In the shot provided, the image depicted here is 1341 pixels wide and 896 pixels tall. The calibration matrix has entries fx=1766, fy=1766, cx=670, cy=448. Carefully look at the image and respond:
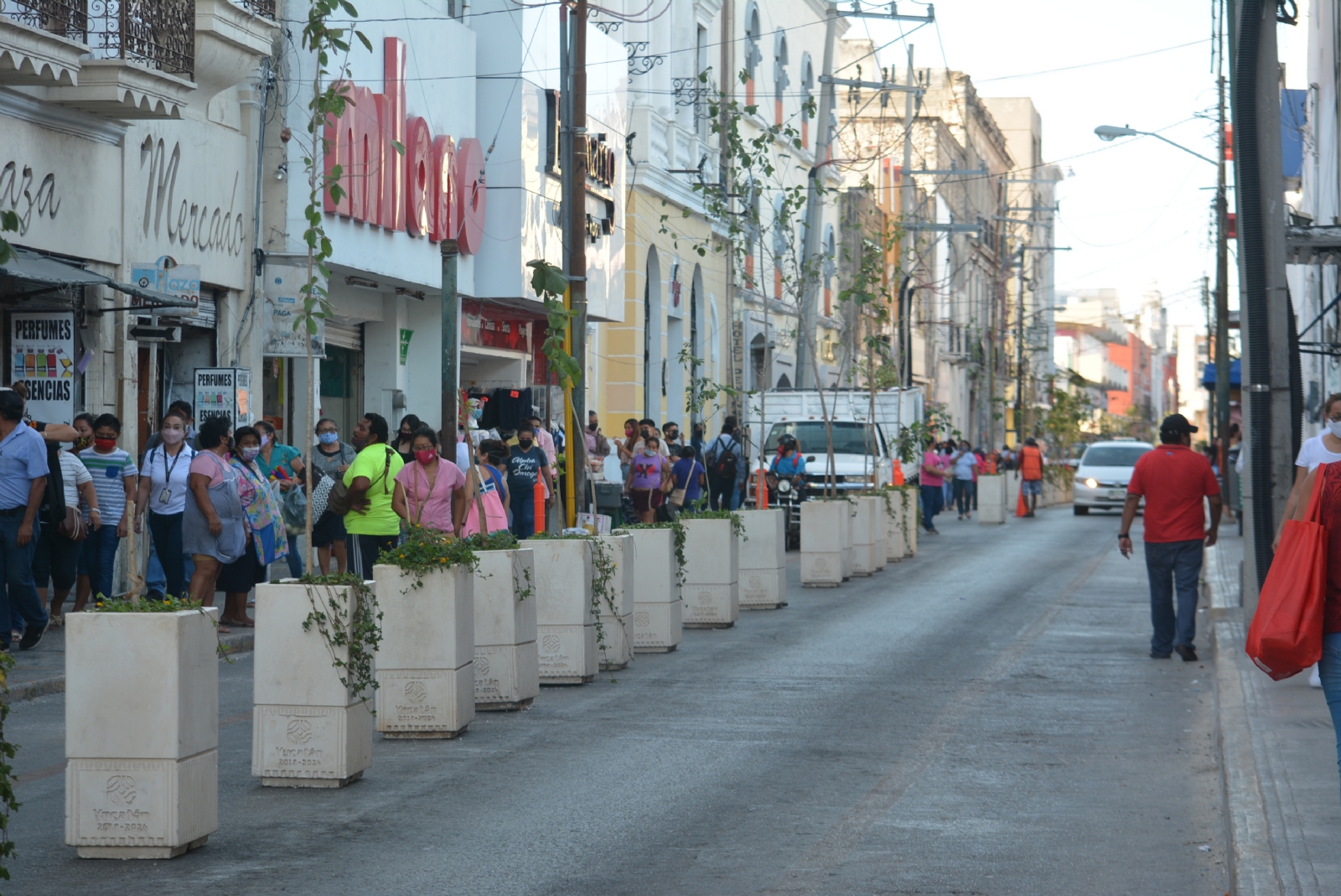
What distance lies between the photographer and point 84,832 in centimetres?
698

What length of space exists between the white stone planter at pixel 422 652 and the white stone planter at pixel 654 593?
14.1 ft

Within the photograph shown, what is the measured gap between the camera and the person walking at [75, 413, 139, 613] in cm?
1455

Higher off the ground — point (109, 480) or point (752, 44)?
point (752, 44)

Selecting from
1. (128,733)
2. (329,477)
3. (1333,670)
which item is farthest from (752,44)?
(1333,670)

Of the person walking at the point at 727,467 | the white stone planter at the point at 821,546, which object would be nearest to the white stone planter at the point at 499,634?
the white stone planter at the point at 821,546

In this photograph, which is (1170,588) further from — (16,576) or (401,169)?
(401,169)

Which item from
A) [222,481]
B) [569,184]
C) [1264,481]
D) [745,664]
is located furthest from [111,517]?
[1264,481]

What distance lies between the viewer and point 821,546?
822 inches

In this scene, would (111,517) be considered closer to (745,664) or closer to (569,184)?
(745,664)

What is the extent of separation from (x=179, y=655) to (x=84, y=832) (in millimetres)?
816

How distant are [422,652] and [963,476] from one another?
108ft

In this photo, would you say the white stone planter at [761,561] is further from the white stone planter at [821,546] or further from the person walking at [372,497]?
the person walking at [372,497]

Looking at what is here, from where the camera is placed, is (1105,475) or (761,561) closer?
(761,561)

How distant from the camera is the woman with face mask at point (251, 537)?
14953mm
